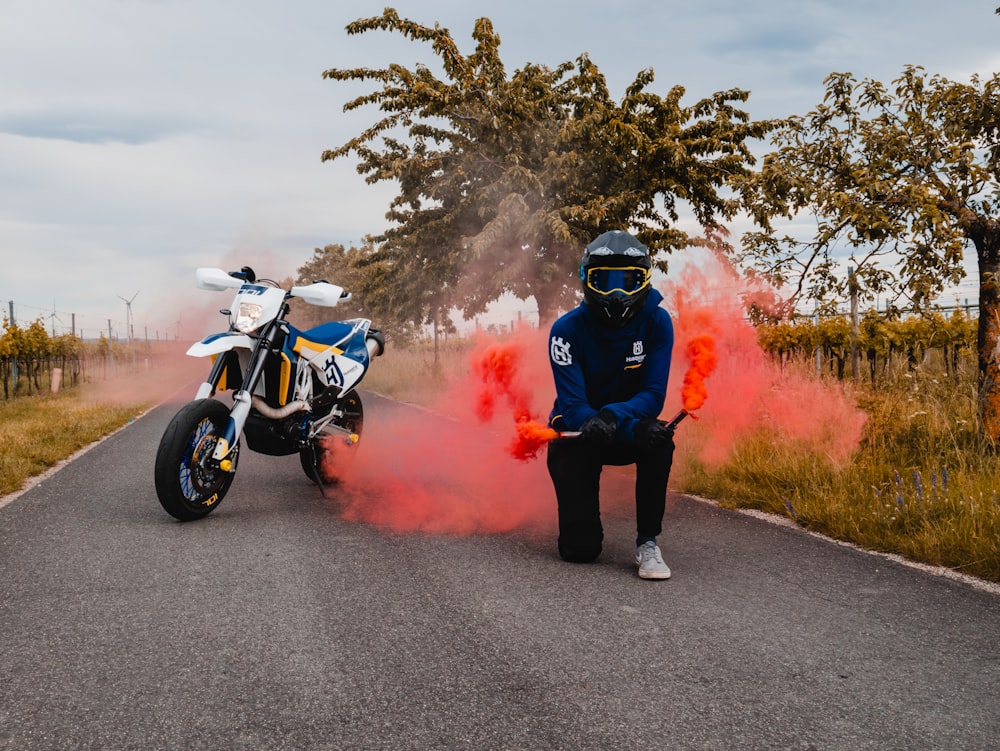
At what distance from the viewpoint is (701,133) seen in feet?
53.2

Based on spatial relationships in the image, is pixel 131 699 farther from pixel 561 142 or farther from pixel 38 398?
pixel 38 398

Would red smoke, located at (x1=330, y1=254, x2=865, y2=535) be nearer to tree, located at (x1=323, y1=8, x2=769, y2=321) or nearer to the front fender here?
the front fender

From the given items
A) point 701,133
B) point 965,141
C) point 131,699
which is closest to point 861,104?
point 965,141

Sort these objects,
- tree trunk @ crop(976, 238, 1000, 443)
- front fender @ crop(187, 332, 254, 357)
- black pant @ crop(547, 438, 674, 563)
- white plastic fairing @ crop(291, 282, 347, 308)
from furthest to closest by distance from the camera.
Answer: tree trunk @ crop(976, 238, 1000, 443), white plastic fairing @ crop(291, 282, 347, 308), front fender @ crop(187, 332, 254, 357), black pant @ crop(547, 438, 674, 563)

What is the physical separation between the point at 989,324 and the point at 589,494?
14.7 ft

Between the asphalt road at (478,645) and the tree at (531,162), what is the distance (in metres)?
10.2

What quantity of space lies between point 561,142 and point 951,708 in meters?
14.7

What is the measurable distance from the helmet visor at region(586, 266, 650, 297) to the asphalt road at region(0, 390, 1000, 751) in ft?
5.05

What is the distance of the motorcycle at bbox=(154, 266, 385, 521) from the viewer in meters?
5.20

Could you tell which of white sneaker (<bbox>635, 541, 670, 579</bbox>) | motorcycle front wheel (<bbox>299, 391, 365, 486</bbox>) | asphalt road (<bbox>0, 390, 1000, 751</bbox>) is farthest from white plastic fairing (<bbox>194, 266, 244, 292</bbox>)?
white sneaker (<bbox>635, 541, 670, 579</bbox>)

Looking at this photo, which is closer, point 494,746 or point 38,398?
point 494,746

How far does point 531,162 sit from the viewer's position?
16.4 metres

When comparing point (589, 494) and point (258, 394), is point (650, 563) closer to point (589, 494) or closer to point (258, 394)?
point (589, 494)

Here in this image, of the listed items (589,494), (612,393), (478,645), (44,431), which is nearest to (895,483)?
(612,393)
